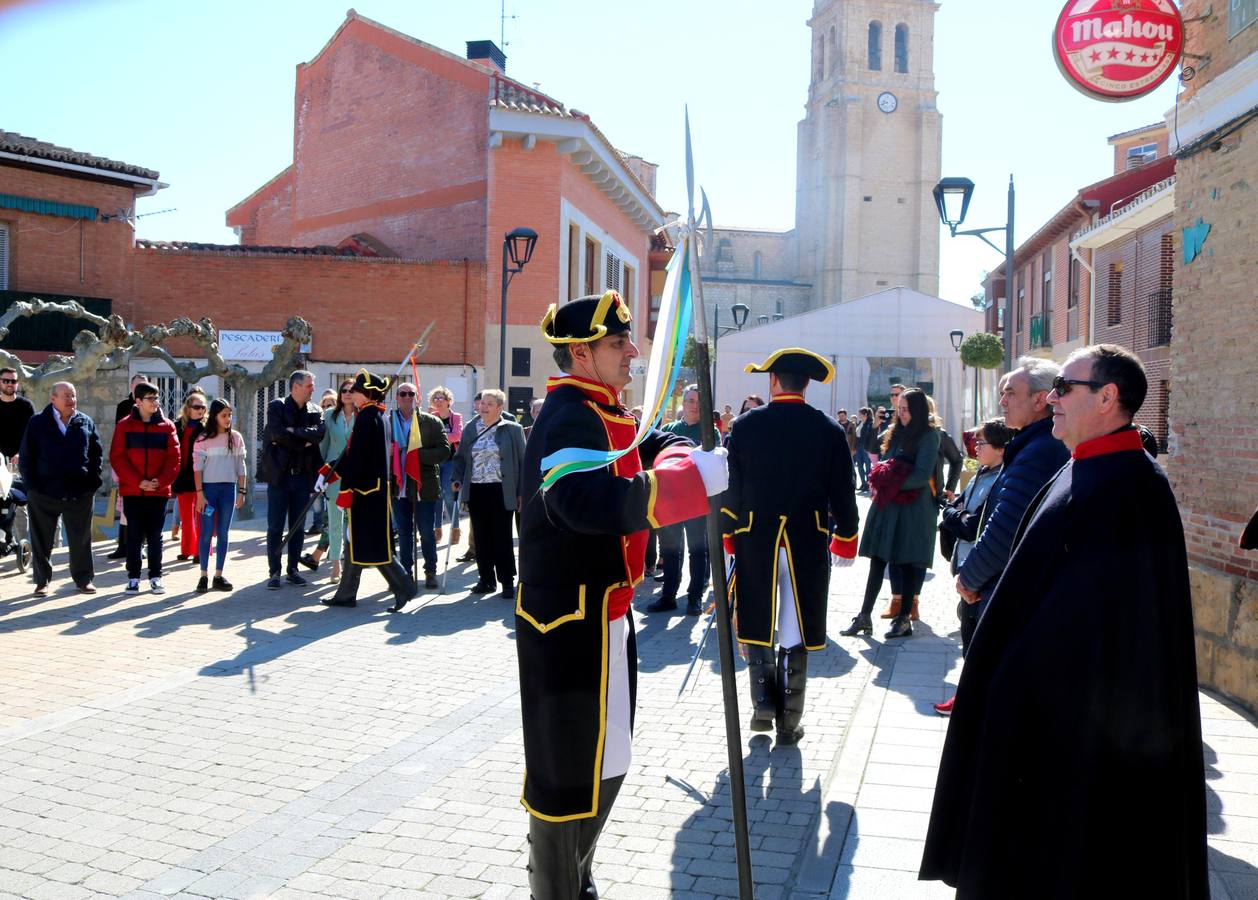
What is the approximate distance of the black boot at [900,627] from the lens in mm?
8586

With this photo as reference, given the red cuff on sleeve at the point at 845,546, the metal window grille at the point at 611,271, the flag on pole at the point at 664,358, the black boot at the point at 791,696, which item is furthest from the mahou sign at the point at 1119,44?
the metal window grille at the point at 611,271

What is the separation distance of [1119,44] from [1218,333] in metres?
2.02

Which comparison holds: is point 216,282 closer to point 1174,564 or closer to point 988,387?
point 1174,564

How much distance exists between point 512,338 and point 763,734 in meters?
18.5

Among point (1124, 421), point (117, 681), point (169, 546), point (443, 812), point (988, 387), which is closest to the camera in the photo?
point (1124, 421)

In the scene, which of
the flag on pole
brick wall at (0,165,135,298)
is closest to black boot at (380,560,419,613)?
the flag on pole

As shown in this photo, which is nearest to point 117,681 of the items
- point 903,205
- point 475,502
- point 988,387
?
point 475,502

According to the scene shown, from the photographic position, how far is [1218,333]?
7047mm

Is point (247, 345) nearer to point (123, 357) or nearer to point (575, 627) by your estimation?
point (123, 357)

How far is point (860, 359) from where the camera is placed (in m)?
45.8

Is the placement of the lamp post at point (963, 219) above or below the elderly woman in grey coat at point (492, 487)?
above

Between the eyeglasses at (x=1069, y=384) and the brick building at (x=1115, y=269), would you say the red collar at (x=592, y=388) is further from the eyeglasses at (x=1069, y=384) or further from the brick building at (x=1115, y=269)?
the brick building at (x=1115, y=269)

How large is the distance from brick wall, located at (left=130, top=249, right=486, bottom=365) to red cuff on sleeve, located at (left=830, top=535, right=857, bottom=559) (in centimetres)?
1793

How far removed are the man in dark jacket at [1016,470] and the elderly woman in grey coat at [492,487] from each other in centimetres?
558
